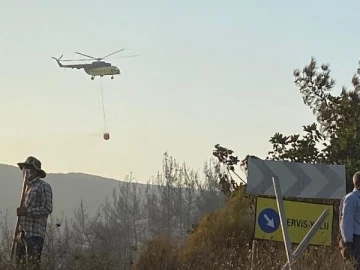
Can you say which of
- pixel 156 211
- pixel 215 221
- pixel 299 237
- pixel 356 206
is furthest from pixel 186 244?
pixel 156 211

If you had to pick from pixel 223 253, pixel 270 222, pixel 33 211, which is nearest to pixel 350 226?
pixel 270 222

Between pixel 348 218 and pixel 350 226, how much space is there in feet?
0.35

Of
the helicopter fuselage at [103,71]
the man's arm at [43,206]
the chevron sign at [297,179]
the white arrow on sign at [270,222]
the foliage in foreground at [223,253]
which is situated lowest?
the foliage in foreground at [223,253]

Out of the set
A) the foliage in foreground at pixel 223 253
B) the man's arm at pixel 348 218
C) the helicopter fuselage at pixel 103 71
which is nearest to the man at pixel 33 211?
the foliage in foreground at pixel 223 253

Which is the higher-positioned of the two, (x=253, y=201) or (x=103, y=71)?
(x=103, y=71)

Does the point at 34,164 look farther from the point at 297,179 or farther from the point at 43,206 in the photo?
the point at 297,179

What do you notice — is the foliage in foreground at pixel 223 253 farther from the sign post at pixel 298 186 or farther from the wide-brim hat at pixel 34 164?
the wide-brim hat at pixel 34 164

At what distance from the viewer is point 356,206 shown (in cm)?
1138

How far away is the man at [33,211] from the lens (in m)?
11.2

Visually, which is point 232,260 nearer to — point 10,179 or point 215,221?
point 215,221

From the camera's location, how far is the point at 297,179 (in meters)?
12.4

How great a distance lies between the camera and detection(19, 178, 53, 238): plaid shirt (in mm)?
11250

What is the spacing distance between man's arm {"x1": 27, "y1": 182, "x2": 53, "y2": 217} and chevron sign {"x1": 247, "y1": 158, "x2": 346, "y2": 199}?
279 cm

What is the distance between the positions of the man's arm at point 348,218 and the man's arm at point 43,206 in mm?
3775
